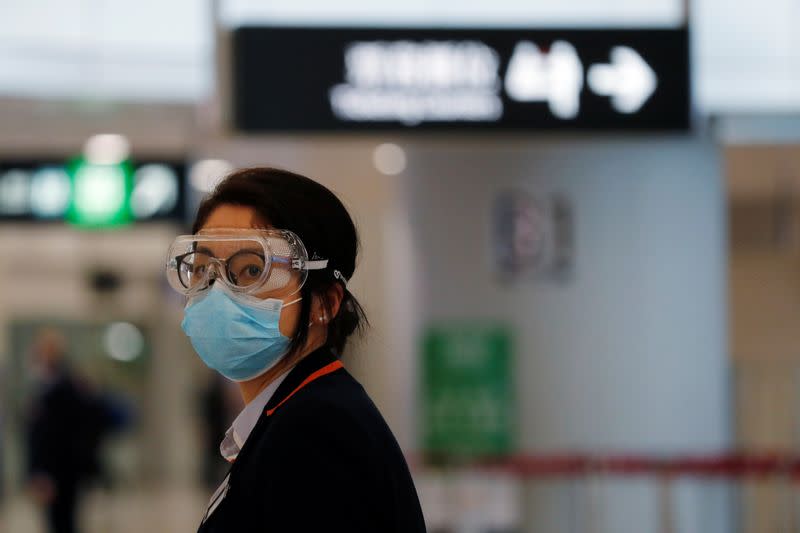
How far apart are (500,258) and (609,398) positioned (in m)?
1.12

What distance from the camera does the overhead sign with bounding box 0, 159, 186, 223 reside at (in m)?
9.09

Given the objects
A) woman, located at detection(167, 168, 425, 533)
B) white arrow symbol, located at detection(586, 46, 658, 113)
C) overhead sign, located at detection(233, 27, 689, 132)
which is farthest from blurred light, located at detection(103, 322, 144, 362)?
woman, located at detection(167, 168, 425, 533)

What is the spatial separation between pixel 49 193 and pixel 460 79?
3.81 metres

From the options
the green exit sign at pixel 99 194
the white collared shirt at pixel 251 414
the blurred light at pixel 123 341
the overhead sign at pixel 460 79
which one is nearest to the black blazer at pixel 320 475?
the white collared shirt at pixel 251 414

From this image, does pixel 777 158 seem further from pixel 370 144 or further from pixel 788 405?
pixel 370 144

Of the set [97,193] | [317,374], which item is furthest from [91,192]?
[317,374]

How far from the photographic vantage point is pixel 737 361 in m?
8.48

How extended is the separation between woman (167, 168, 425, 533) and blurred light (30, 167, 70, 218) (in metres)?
7.13

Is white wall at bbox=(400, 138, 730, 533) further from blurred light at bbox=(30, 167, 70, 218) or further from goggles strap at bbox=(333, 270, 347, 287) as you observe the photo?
goggles strap at bbox=(333, 270, 347, 287)

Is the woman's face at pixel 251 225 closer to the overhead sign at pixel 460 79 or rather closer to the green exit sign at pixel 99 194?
the overhead sign at pixel 460 79

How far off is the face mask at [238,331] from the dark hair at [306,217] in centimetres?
4

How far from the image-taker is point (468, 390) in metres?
8.17

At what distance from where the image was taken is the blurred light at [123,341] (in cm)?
1744

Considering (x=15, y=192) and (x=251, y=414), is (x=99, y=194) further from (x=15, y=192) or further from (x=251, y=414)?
(x=251, y=414)
